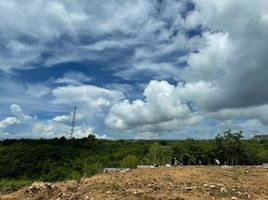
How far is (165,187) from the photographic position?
62.3 feet

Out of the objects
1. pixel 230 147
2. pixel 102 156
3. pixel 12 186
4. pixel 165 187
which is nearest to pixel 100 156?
pixel 102 156

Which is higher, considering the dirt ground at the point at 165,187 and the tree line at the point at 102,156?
the tree line at the point at 102,156

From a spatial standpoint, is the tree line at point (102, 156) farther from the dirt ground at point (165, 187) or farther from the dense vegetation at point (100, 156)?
the dirt ground at point (165, 187)

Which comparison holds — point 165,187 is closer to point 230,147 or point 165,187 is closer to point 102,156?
point 230,147

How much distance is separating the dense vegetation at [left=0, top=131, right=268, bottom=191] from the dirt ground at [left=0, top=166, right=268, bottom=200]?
48.1m

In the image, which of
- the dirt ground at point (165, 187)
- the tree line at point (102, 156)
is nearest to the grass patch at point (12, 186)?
the dirt ground at point (165, 187)

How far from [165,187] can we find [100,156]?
3879 inches

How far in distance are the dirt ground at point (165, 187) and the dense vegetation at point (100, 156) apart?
48.1 metres

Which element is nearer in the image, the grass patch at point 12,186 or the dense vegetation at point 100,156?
the grass patch at point 12,186

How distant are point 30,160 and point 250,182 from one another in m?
98.2

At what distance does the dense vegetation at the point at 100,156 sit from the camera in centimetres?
8074

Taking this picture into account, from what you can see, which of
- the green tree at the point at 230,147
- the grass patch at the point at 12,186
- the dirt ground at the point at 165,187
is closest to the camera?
the dirt ground at the point at 165,187

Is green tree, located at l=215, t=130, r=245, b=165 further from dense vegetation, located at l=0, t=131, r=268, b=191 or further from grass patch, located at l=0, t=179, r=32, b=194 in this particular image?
grass patch, located at l=0, t=179, r=32, b=194

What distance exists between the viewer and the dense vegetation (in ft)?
265
